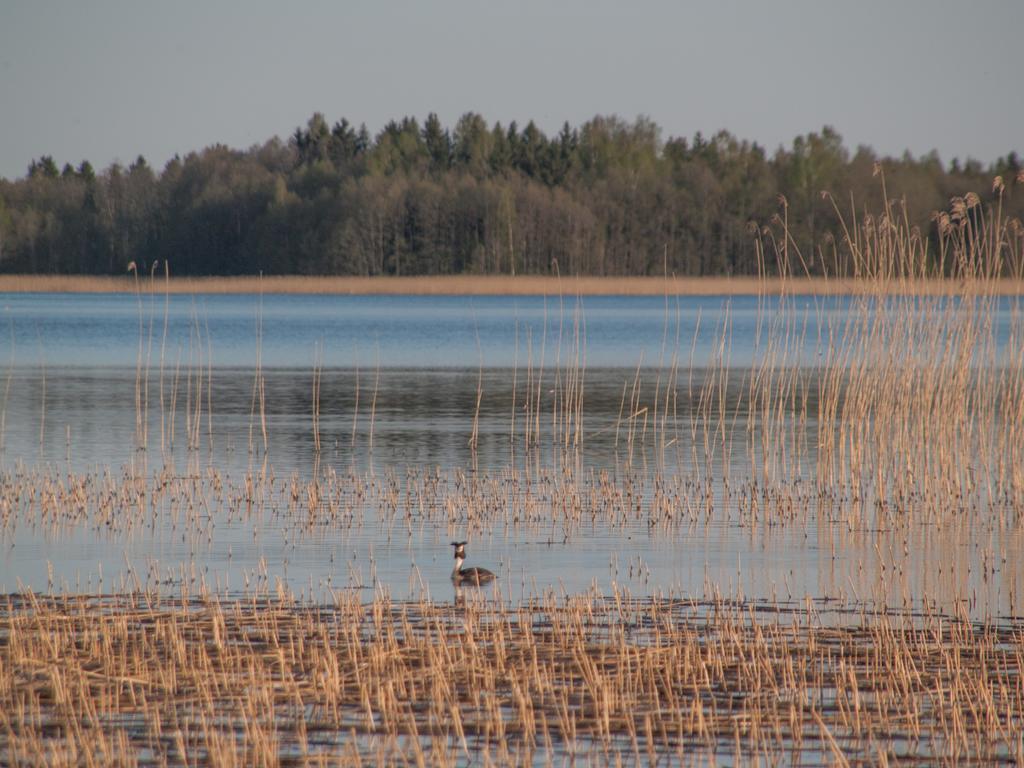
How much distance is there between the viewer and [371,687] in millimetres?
6043

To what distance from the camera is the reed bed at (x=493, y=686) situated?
535 cm

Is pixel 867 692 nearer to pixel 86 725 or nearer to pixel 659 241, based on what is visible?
pixel 86 725

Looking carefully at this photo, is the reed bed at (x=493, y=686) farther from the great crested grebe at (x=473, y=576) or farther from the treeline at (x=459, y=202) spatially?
the treeline at (x=459, y=202)

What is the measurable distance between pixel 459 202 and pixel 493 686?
62.5 m

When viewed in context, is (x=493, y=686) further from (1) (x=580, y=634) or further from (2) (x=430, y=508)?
(2) (x=430, y=508)

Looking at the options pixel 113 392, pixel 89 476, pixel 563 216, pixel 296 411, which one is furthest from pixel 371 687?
pixel 563 216

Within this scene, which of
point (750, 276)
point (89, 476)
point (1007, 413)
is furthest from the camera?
point (750, 276)

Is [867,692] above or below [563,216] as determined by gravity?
below

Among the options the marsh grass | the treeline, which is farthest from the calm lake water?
the treeline

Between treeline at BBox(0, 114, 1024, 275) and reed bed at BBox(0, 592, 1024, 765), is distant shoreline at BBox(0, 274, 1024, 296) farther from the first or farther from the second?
reed bed at BBox(0, 592, 1024, 765)

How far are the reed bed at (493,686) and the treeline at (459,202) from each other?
5349 cm

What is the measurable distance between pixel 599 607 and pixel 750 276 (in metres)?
60.7

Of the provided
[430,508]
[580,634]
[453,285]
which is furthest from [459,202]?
[580,634]

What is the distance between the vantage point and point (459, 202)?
67.8 meters
